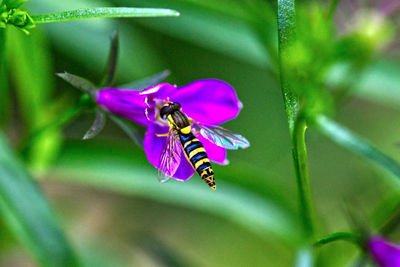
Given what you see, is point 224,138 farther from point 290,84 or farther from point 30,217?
point 30,217

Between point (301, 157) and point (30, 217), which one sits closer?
point (301, 157)

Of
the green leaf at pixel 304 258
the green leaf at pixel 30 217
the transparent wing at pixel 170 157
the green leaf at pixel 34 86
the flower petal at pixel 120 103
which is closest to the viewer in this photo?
the transparent wing at pixel 170 157

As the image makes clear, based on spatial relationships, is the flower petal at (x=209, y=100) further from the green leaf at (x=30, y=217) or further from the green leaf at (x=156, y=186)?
the green leaf at (x=156, y=186)

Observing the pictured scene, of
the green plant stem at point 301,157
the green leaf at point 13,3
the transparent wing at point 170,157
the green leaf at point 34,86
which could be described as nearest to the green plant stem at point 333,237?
the green plant stem at point 301,157

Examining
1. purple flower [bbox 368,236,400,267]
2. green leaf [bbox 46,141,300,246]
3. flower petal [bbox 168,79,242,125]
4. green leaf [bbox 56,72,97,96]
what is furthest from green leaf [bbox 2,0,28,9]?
purple flower [bbox 368,236,400,267]

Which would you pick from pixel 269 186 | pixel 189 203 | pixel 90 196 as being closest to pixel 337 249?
pixel 269 186

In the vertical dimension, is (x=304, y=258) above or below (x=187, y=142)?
above

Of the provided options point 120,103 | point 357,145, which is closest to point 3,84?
point 120,103
